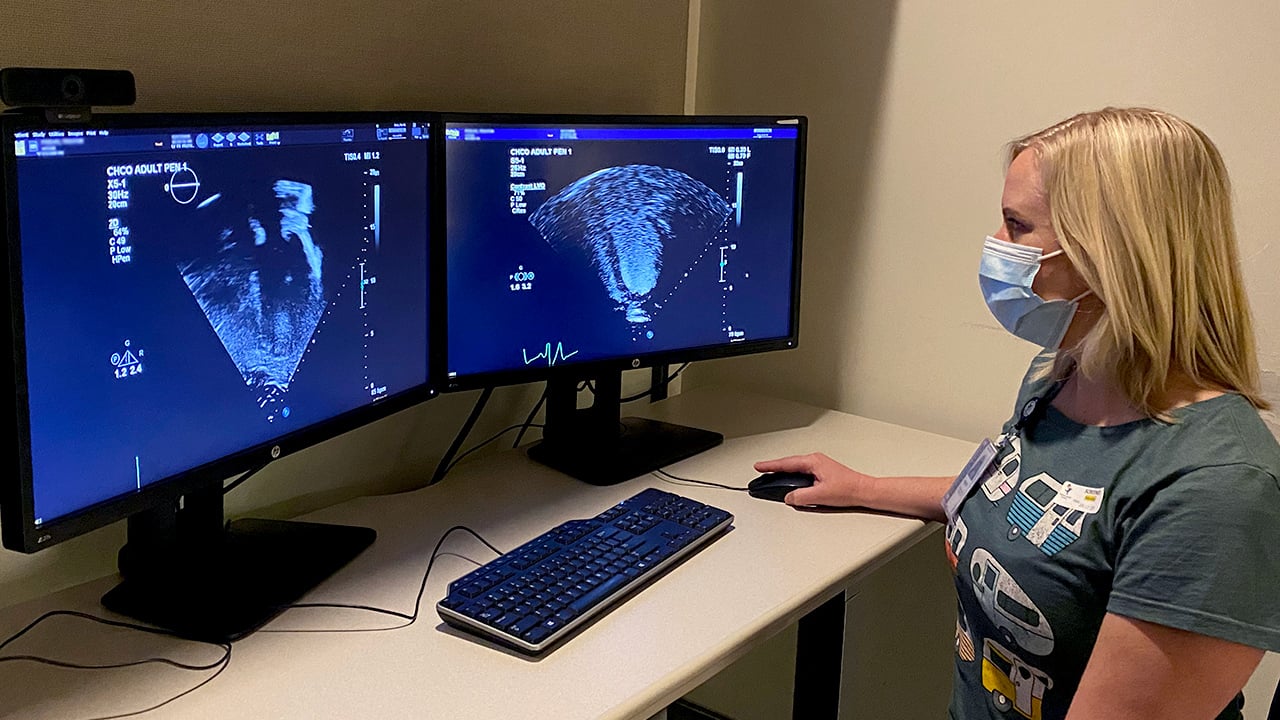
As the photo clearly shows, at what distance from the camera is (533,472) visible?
173 cm

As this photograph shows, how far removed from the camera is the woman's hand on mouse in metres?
1.62

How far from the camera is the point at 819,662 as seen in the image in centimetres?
188

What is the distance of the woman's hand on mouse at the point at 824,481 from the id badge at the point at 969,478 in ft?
0.63

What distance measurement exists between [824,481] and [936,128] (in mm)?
712

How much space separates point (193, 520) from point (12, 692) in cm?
27

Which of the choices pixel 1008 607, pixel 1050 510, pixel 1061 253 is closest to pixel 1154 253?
pixel 1061 253

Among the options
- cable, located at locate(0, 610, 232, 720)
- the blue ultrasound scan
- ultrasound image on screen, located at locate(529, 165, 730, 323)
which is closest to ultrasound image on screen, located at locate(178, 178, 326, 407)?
the blue ultrasound scan

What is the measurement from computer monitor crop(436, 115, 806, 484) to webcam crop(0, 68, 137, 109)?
0.52m

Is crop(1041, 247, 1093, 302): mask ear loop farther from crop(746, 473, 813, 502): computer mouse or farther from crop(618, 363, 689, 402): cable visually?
crop(618, 363, 689, 402): cable

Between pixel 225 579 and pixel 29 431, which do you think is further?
pixel 225 579

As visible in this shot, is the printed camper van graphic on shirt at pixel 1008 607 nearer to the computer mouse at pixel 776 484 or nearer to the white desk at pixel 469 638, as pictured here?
the white desk at pixel 469 638

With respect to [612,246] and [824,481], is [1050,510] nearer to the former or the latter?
[824,481]

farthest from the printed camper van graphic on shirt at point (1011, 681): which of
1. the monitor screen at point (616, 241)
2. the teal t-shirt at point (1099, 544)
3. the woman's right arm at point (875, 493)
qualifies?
the monitor screen at point (616, 241)

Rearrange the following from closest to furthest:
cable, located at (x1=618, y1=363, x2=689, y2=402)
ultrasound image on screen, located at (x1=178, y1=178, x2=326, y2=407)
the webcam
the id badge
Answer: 1. the webcam
2. ultrasound image on screen, located at (x1=178, y1=178, x2=326, y2=407)
3. the id badge
4. cable, located at (x1=618, y1=363, x2=689, y2=402)
